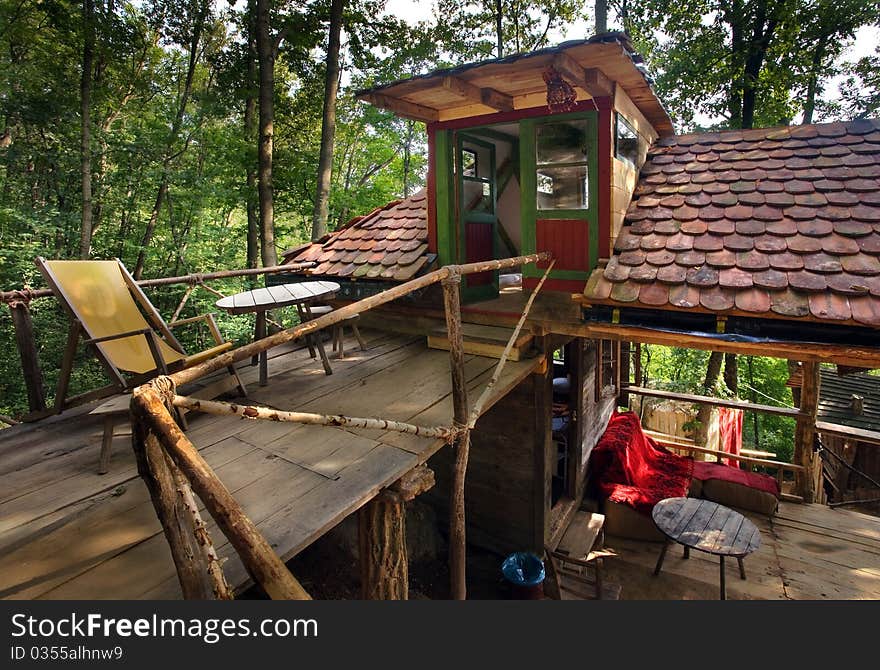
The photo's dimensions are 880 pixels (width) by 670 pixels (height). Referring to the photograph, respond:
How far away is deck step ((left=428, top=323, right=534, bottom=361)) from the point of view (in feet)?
13.7

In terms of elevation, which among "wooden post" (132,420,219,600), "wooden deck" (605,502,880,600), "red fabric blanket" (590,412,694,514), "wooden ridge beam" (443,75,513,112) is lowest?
"wooden deck" (605,502,880,600)

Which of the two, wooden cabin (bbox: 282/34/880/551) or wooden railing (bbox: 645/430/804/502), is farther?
wooden railing (bbox: 645/430/804/502)

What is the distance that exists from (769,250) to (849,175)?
1.48 meters

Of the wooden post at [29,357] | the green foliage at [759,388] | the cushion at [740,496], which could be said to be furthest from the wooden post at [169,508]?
the green foliage at [759,388]

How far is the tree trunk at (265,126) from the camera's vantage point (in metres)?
8.67

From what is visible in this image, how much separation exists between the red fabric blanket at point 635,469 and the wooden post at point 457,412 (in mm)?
3817

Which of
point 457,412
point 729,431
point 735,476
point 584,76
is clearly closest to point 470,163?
point 584,76

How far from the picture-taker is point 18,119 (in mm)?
9734

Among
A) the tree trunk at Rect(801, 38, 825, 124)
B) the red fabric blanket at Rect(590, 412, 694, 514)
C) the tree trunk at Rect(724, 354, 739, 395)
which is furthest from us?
the tree trunk at Rect(724, 354, 739, 395)

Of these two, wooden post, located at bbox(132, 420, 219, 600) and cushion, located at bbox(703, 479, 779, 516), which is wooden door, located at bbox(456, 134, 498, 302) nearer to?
wooden post, located at bbox(132, 420, 219, 600)

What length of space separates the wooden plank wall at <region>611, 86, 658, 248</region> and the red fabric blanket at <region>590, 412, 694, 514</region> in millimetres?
3644

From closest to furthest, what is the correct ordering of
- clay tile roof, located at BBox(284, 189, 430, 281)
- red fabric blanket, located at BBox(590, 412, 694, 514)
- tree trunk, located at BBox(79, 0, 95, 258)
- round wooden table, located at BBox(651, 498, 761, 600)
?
round wooden table, located at BBox(651, 498, 761, 600) → clay tile roof, located at BBox(284, 189, 430, 281) → red fabric blanket, located at BBox(590, 412, 694, 514) → tree trunk, located at BBox(79, 0, 95, 258)

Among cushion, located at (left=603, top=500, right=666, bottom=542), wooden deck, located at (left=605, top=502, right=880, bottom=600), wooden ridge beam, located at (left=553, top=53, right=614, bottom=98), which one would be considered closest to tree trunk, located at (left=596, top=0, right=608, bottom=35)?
wooden ridge beam, located at (left=553, top=53, right=614, bottom=98)

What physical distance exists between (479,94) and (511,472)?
393 cm
